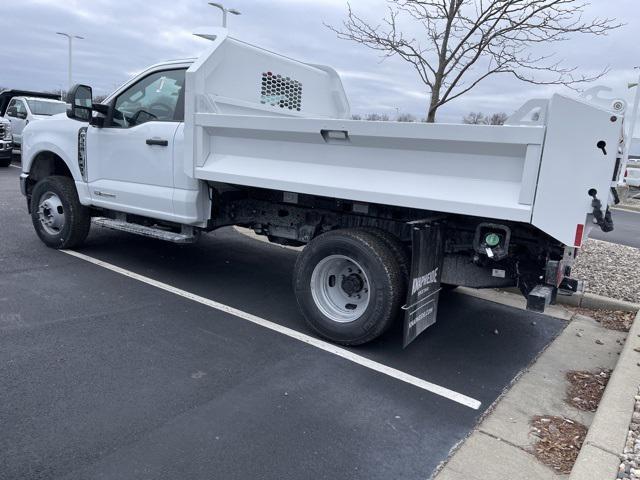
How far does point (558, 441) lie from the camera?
328 cm

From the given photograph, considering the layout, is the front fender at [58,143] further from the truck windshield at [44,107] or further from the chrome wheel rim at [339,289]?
the truck windshield at [44,107]

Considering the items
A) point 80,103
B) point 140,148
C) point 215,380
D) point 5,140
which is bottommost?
point 215,380

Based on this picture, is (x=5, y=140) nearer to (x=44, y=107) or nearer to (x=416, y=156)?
(x=44, y=107)

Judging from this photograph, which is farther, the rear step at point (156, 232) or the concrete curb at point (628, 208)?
the concrete curb at point (628, 208)

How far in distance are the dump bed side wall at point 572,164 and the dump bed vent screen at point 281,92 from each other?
3.43 metres

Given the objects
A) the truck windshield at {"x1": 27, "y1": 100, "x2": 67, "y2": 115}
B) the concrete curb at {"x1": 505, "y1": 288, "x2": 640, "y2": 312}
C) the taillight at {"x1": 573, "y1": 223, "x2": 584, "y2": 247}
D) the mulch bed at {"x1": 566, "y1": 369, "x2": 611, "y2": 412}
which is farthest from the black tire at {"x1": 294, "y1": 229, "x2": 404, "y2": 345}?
the truck windshield at {"x1": 27, "y1": 100, "x2": 67, "y2": 115}

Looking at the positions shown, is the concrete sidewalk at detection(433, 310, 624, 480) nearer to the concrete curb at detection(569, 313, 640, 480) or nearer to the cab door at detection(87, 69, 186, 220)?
the concrete curb at detection(569, 313, 640, 480)

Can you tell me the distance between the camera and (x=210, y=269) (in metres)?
6.56

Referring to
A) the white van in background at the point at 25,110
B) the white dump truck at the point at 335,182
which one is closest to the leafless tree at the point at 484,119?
the white dump truck at the point at 335,182

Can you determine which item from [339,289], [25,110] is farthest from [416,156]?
[25,110]

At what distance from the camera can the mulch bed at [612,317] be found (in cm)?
541

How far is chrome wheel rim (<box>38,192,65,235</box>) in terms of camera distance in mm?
6652

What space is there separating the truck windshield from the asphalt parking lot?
500 inches

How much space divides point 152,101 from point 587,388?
493 centimetres
